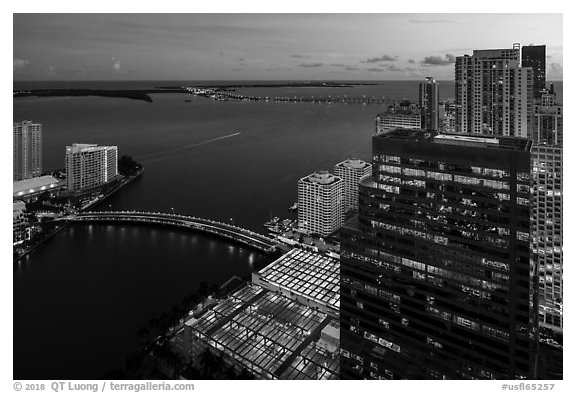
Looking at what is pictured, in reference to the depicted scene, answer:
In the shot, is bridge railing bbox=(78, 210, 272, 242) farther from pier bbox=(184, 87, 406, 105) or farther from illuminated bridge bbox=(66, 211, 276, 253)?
pier bbox=(184, 87, 406, 105)

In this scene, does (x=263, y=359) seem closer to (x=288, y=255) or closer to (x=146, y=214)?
(x=288, y=255)

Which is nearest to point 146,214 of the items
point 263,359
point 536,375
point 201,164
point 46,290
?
point 201,164

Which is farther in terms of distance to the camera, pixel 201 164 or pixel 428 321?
pixel 201 164

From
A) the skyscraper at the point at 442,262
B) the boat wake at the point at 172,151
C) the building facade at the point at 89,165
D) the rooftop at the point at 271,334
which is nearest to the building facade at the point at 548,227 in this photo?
the skyscraper at the point at 442,262

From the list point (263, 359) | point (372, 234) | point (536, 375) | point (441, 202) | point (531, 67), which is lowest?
point (263, 359)

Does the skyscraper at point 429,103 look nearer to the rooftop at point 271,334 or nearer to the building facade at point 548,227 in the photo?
the building facade at point 548,227

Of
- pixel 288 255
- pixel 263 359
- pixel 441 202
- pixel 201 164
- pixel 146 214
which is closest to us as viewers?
pixel 441 202

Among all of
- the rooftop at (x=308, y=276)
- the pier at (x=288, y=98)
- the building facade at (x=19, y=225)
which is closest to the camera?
the rooftop at (x=308, y=276)

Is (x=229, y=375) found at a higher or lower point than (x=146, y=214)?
lower

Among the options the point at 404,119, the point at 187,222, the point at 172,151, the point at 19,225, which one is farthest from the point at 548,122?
the point at 172,151
